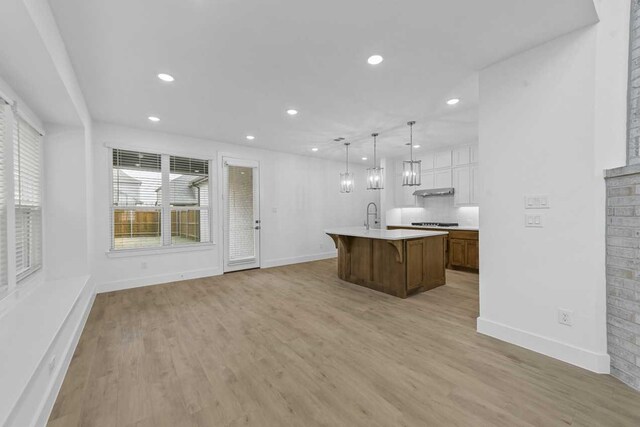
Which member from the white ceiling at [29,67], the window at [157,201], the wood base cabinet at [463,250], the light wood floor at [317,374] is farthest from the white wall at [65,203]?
the wood base cabinet at [463,250]

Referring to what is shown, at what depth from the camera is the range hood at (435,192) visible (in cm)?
604

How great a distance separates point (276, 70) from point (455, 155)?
478 cm

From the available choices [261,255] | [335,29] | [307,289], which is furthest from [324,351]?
[261,255]

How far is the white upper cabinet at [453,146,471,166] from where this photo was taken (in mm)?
5762

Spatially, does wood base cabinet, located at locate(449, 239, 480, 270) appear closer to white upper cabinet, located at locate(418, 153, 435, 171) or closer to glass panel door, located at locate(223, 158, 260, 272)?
white upper cabinet, located at locate(418, 153, 435, 171)

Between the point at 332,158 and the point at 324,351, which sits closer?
the point at 324,351

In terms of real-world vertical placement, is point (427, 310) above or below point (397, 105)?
below

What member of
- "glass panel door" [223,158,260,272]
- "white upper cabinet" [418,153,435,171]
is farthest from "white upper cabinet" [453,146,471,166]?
"glass panel door" [223,158,260,272]

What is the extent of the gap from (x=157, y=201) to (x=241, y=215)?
1560mm

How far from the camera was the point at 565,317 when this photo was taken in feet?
7.17

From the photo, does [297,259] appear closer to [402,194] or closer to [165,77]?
[402,194]

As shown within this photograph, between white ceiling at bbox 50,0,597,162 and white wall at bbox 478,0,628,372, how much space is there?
0.25m

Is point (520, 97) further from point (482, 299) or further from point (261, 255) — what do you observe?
point (261, 255)

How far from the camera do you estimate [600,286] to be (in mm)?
2033
